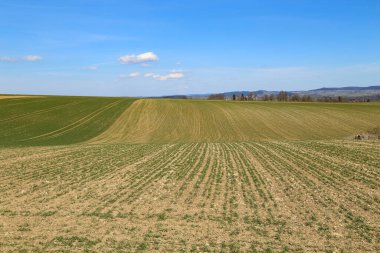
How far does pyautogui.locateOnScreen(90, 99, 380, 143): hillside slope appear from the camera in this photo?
1941 inches

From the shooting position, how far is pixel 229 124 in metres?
60.0

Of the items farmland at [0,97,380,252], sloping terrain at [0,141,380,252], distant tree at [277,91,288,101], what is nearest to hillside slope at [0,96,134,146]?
farmland at [0,97,380,252]

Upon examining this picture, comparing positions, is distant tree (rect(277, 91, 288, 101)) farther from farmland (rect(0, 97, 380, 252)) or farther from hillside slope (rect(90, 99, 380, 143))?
farmland (rect(0, 97, 380, 252))

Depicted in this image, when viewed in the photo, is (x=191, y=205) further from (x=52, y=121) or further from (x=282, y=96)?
(x=282, y=96)

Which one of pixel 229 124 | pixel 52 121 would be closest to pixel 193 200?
pixel 229 124

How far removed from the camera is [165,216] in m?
13.6

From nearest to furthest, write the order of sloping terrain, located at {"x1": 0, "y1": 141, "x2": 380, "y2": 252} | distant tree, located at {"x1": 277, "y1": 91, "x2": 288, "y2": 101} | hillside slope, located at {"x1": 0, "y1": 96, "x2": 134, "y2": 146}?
sloping terrain, located at {"x1": 0, "y1": 141, "x2": 380, "y2": 252} → hillside slope, located at {"x1": 0, "y1": 96, "x2": 134, "y2": 146} → distant tree, located at {"x1": 277, "y1": 91, "x2": 288, "y2": 101}

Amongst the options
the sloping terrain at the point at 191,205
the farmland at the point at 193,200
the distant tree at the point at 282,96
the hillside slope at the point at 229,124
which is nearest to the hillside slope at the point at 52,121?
the hillside slope at the point at 229,124

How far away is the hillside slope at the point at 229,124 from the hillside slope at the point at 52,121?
8.52 ft

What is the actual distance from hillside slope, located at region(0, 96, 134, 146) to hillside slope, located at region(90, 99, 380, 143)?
8.52 ft

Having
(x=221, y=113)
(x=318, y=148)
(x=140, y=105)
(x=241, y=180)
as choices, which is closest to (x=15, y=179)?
(x=241, y=180)

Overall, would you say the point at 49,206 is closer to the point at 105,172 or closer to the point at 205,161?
the point at 105,172

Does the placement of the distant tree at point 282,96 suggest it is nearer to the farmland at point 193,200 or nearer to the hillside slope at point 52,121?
the hillside slope at point 52,121

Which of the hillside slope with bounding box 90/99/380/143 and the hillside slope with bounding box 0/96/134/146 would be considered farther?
the hillside slope with bounding box 90/99/380/143
